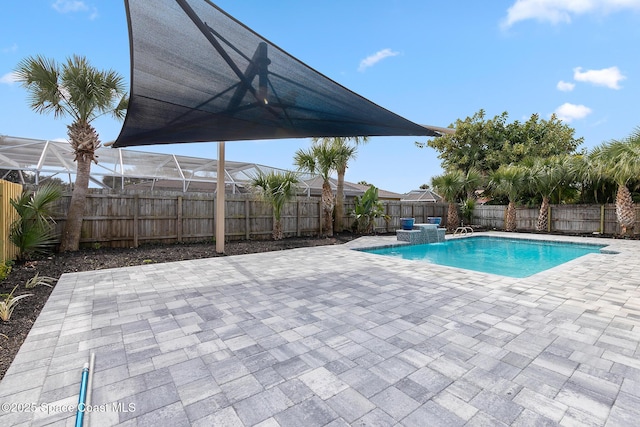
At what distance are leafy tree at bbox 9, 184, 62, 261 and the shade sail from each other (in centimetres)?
259

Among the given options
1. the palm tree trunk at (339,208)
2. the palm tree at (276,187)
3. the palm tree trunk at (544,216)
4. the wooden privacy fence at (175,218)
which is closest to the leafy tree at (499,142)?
the palm tree trunk at (544,216)

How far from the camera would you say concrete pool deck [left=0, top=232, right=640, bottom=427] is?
5.92 feet

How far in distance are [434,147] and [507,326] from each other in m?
20.4

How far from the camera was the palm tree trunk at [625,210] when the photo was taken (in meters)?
11.2

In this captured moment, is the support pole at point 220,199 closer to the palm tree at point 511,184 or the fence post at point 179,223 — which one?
the fence post at point 179,223

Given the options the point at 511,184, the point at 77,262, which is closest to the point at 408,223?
the point at 511,184

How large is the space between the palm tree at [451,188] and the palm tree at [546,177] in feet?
9.57

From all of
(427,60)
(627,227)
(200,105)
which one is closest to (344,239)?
(427,60)

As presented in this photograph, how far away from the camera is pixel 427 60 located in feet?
34.1

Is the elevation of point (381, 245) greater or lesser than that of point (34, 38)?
lesser

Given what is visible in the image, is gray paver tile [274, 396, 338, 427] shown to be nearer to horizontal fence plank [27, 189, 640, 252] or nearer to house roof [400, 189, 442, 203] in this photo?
horizontal fence plank [27, 189, 640, 252]

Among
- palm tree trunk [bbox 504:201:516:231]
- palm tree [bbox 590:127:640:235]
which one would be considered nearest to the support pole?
palm tree [bbox 590:127:640:235]

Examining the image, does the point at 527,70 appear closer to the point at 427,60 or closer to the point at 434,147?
the point at 427,60

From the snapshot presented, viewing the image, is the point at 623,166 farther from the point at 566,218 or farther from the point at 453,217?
the point at 453,217
